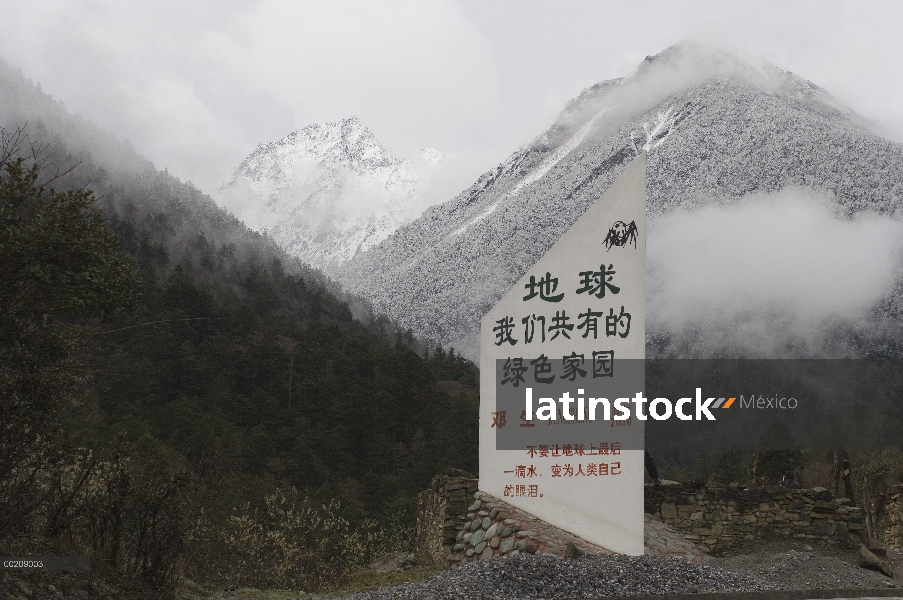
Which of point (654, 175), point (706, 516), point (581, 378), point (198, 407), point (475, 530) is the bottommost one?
point (475, 530)

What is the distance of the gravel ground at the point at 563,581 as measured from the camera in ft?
29.3

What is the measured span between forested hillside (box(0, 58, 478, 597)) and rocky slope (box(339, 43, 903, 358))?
116 ft

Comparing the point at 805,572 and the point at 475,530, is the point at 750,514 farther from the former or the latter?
the point at 475,530

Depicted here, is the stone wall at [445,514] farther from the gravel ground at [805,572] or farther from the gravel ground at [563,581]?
the gravel ground at [563,581]

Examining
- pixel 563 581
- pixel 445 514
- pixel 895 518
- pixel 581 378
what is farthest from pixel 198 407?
pixel 563 581

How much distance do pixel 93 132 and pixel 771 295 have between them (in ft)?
297

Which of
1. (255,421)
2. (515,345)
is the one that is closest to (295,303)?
(255,421)

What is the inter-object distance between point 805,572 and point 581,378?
3.60 meters

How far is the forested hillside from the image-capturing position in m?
8.20

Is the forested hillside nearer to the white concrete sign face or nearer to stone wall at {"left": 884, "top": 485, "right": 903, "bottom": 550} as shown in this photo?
the white concrete sign face

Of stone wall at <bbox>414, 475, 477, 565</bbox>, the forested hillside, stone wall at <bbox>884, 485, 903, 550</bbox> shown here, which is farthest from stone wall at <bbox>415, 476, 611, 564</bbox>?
stone wall at <bbox>884, 485, 903, 550</bbox>

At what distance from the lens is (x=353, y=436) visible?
128 ft

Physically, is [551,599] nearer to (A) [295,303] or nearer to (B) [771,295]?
(A) [295,303]

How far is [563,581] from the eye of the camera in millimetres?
9328
